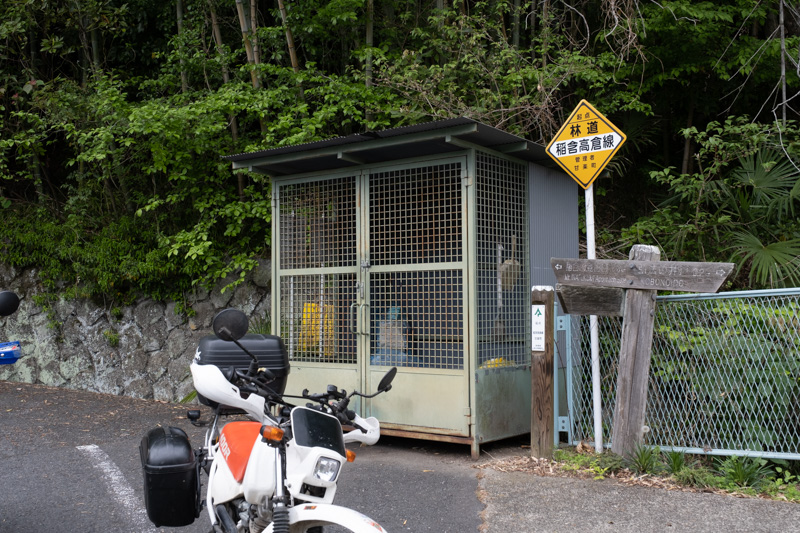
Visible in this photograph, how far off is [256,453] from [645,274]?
3715mm

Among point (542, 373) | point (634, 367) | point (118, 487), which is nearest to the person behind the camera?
point (118, 487)

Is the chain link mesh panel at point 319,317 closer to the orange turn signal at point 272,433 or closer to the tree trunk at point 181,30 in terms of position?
the orange turn signal at point 272,433

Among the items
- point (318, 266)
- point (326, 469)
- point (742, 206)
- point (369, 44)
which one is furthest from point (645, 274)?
point (369, 44)

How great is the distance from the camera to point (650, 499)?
486 cm

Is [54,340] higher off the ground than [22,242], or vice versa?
[22,242]

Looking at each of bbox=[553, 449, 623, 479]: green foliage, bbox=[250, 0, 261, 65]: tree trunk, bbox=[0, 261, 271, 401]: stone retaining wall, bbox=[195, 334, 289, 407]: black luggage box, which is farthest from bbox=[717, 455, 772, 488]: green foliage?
bbox=[250, 0, 261, 65]: tree trunk

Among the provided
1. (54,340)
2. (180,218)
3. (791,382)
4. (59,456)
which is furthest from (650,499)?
(54,340)

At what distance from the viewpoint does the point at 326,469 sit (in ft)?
8.93

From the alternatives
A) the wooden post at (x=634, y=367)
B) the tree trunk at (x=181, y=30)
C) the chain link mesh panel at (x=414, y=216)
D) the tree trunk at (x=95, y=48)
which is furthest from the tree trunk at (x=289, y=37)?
the wooden post at (x=634, y=367)

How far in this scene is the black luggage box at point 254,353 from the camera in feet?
11.9

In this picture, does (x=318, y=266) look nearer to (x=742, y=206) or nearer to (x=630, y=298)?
(x=630, y=298)

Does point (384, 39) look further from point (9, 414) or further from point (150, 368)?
point (9, 414)

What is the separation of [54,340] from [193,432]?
15.4 feet

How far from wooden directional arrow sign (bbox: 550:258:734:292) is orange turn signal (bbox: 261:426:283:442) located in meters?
3.59
